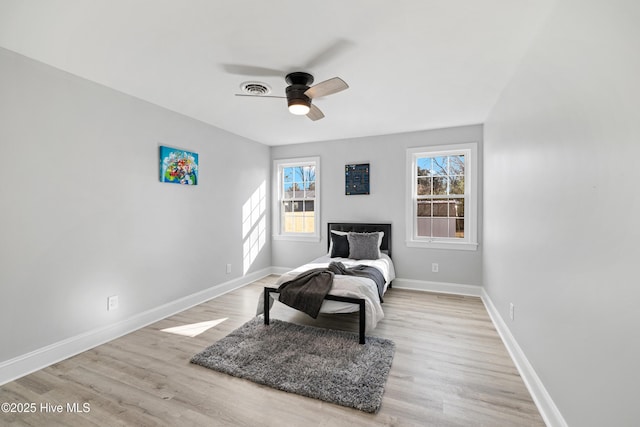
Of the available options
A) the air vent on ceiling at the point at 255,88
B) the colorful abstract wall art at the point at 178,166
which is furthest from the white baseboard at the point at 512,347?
the colorful abstract wall art at the point at 178,166

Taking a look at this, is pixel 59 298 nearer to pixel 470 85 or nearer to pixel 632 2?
pixel 632 2

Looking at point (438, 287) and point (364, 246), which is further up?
point (364, 246)

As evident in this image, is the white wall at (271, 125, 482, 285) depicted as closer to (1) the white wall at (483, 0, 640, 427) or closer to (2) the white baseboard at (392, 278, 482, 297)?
(2) the white baseboard at (392, 278, 482, 297)

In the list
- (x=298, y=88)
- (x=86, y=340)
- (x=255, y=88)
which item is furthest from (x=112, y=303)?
(x=298, y=88)

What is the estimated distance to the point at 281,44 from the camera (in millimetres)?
2059

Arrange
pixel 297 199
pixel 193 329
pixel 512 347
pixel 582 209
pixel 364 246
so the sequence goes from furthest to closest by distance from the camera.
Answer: pixel 297 199
pixel 364 246
pixel 193 329
pixel 512 347
pixel 582 209

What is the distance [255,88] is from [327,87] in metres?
0.88

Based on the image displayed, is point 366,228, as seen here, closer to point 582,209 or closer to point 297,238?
point 297,238

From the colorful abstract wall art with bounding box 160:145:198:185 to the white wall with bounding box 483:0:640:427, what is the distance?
359 cm

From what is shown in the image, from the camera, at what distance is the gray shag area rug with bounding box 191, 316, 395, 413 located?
1.95 metres

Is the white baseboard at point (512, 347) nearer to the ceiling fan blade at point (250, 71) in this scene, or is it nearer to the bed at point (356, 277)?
the bed at point (356, 277)

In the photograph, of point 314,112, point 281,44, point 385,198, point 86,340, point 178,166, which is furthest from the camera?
point 385,198

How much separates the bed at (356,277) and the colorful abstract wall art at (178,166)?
5.83 feet

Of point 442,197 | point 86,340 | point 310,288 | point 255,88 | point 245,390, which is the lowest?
point 245,390
